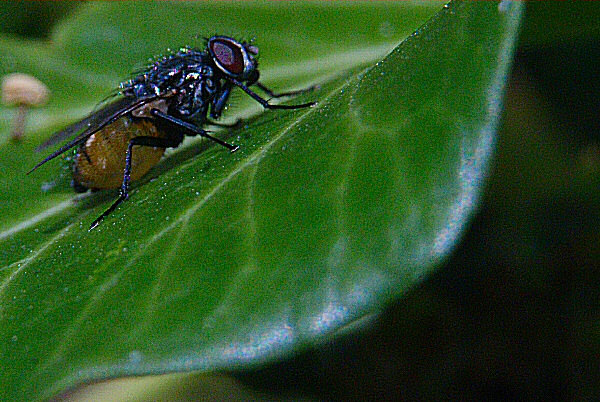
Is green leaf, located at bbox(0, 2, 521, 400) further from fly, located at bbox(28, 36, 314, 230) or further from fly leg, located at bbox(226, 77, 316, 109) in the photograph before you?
fly, located at bbox(28, 36, 314, 230)

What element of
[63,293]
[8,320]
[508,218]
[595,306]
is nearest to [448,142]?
[63,293]

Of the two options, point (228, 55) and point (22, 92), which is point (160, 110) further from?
point (22, 92)

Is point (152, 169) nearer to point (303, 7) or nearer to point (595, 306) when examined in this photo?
point (303, 7)

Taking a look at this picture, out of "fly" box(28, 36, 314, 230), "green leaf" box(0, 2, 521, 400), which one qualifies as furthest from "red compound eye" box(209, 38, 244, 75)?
Answer: "green leaf" box(0, 2, 521, 400)

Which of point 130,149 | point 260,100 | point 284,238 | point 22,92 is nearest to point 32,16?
point 22,92

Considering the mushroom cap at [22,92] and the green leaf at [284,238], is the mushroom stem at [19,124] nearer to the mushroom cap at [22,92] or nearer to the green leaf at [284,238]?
the mushroom cap at [22,92]

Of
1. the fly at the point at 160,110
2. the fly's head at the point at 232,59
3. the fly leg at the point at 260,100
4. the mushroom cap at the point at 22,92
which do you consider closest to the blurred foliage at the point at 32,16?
the mushroom cap at the point at 22,92

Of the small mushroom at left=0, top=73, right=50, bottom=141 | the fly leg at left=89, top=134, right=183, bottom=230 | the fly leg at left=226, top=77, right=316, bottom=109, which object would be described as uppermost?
the small mushroom at left=0, top=73, right=50, bottom=141

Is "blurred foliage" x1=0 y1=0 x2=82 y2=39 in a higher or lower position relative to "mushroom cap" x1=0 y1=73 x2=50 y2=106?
higher
